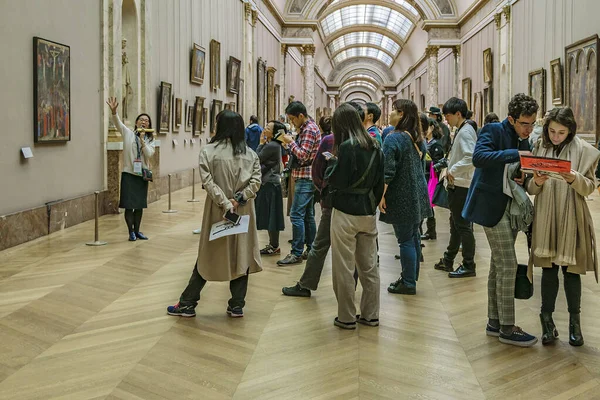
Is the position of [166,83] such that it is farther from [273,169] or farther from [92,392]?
[92,392]

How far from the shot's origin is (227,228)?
4836 mm

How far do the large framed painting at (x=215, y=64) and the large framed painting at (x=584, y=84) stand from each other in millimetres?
9133

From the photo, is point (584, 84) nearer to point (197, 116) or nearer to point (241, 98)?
point (197, 116)

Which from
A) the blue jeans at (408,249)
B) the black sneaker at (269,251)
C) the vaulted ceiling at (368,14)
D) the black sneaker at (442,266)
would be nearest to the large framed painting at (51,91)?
the black sneaker at (269,251)

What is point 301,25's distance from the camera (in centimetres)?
3072

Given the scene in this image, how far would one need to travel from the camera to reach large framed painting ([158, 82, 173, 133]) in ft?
44.8

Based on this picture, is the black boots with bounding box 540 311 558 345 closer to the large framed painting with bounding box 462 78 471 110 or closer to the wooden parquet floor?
the wooden parquet floor

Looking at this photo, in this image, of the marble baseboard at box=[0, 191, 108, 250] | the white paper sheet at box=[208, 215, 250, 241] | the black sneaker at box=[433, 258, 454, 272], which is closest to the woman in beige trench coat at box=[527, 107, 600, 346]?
the white paper sheet at box=[208, 215, 250, 241]

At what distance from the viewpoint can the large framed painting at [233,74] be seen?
65.4 ft

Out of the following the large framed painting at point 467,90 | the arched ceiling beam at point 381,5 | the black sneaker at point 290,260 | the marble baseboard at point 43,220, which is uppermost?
the arched ceiling beam at point 381,5

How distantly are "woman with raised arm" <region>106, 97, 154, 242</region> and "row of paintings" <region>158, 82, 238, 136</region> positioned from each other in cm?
524

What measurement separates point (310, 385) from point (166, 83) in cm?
1121

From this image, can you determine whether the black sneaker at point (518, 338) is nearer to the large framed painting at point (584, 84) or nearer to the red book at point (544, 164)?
the red book at point (544, 164)

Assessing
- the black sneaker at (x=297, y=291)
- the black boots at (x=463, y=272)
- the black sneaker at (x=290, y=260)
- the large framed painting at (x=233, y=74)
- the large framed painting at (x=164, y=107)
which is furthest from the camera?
the large framed painting at (x=233, y=74)
